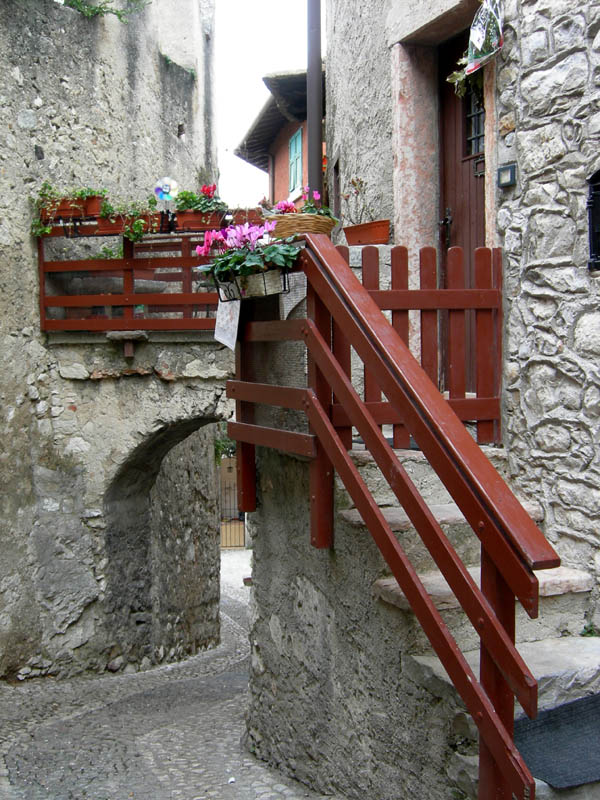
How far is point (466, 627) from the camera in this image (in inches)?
116

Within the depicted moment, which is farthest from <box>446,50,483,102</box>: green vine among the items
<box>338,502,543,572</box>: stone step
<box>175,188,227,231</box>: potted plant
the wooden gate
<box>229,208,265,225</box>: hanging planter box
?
the wooden gate

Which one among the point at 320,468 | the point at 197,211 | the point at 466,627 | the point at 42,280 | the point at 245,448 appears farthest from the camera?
the point at 42,280

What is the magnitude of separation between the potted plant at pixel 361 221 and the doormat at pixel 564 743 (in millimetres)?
3356

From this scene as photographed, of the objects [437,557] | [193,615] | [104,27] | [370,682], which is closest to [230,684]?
[193,615]

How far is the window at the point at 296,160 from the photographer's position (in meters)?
14.3

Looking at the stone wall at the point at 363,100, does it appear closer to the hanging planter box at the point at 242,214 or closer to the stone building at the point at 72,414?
the hanging planter box at the point at 242,214

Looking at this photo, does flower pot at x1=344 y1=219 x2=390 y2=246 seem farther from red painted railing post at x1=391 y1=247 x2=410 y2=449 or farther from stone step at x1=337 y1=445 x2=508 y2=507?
stone step at x1=337 y1=445 x2=508 y2=507

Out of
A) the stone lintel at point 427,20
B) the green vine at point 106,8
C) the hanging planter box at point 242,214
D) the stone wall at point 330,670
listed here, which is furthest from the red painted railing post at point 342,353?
the green vine at point 106,8

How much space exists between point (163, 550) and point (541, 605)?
5.71m

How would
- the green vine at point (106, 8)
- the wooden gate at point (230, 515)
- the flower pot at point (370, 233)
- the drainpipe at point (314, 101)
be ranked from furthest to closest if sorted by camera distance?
the wooden gate at point (230, 515) → the drainpipe at point (314, 101) → the green vine at point (106, 8) → the flower pot at point (370, 233)

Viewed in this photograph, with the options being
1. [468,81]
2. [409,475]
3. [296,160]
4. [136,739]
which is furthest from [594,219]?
[296,160]

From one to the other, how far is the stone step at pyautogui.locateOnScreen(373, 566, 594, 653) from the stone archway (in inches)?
170

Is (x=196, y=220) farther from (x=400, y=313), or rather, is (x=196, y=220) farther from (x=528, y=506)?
(x=528, y=506)

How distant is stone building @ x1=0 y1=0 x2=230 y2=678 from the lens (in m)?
7.12
